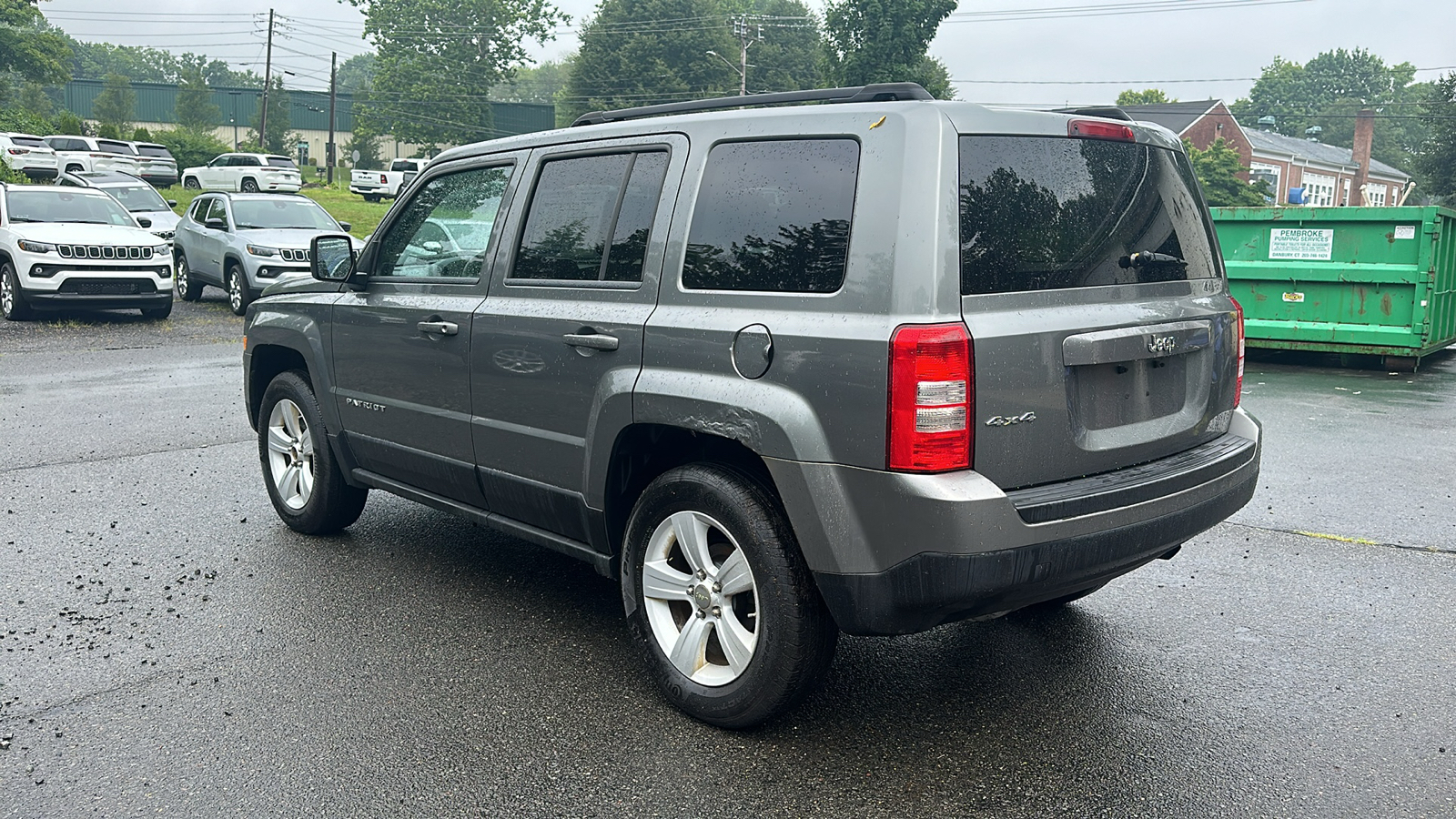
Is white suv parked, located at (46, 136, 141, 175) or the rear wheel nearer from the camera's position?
the rear wheel

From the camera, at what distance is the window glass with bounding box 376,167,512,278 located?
4.74 metres

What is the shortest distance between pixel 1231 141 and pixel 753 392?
7145 cm

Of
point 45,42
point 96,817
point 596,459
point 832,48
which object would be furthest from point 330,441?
point 45,42

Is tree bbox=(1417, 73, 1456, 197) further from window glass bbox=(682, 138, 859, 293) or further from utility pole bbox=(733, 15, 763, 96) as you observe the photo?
window glass bbox=(682, 138, 859, 293)

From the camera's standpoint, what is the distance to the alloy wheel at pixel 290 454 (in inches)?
232

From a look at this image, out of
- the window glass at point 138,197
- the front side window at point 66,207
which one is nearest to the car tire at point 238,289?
the front side window at point 66,207

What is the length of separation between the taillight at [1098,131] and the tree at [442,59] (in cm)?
7653

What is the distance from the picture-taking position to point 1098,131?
3.71 m

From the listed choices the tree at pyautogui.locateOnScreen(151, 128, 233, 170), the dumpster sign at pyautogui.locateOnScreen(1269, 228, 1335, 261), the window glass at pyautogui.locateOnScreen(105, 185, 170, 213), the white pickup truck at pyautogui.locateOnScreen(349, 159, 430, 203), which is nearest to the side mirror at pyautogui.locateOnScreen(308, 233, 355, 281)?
the dumpster sign at pyautogui.locateOnScreen(1269, 228, 1335, 261)

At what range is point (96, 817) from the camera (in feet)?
10.4

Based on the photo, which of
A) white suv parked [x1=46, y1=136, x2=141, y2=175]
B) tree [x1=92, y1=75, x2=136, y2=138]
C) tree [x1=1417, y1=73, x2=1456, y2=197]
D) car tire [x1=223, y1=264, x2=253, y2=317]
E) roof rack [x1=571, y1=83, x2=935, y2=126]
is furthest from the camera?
tree [x1=92, y1=75, x2=136, y2=138]

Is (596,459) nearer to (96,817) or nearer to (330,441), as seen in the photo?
(96,817)

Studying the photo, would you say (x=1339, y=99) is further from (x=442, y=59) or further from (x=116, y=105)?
(x=116, y=105)

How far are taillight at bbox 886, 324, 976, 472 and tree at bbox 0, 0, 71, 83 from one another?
67.4 m
